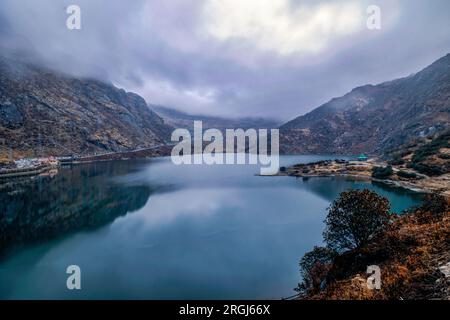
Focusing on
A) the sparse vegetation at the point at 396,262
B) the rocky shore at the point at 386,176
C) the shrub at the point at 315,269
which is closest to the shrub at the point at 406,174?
the rocky shore at the point at 386,176

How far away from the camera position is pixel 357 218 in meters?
25.1

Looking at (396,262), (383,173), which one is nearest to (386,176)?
(383,173)

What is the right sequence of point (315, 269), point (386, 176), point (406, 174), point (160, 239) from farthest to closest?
point (386, 176) → point (406, 174) → point (160, 239) → point (315, 269)

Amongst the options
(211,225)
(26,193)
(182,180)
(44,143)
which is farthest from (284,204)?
(44,143)

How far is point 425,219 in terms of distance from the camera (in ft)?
80.1

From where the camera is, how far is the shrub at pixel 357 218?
24.5 meters

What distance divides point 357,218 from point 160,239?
95.5ft

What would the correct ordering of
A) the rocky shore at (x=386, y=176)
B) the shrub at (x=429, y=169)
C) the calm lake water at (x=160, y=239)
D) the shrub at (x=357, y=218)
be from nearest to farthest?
the shrub at (x=357, y=218) → the calm lake water at (x=160, y=239) → the rocky shore at (x=386, y=176) → the shrub at (x=429, y=169)

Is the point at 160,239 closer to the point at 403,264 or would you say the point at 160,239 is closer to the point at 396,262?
the point at 396,262

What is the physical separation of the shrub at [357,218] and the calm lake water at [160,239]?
676cm

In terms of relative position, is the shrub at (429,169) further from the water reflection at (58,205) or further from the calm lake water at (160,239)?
the water reflection at (58,205)

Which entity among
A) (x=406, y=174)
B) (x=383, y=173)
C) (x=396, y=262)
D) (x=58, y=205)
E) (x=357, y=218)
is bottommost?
(x=58, y=205)

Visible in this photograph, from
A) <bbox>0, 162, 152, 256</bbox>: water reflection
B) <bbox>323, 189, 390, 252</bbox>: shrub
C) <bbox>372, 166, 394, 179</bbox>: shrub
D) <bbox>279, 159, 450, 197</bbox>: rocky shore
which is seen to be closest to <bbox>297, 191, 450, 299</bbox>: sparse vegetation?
<bbox>323, 189, 390, 252</bbox>: shrub

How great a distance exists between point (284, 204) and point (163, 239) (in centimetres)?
3393
